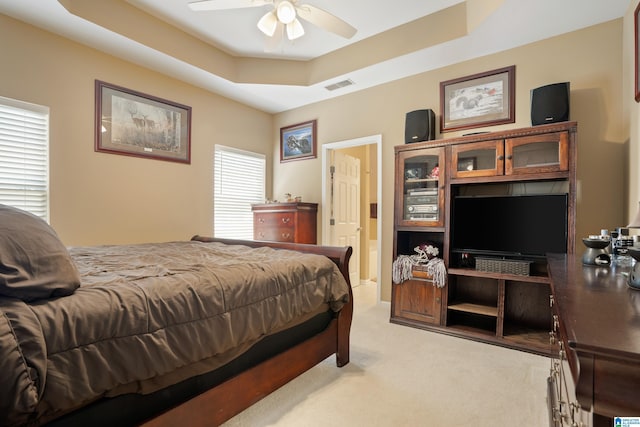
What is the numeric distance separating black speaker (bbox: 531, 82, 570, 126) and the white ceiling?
1.93 feet

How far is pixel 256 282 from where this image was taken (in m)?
1.61

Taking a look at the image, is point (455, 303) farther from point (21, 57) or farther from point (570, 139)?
point (21, 57)

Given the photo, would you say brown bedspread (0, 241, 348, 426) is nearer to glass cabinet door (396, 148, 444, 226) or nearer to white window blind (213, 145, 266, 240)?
glass cabinet door (396, 148, 444, 226)

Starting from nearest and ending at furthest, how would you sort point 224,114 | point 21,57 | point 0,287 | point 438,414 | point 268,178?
1. point 0,287
2. point 438,414
3. point 21,57
4. point 224,114
5. point 268,178

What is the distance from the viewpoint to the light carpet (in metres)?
1.67

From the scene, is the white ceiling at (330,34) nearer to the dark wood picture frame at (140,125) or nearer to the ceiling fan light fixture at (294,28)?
the dark wood picture frame at (140,125)

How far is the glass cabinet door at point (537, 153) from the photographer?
Result: 2.47 m

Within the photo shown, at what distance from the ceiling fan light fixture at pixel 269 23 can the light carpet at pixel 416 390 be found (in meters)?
2.70

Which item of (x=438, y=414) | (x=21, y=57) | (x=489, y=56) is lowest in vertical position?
(x=438, y=414)

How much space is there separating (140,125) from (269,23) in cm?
194

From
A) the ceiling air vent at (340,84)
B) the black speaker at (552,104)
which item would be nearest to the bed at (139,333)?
the black speaker at (552,104)

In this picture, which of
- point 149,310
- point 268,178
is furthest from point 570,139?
point 268,178

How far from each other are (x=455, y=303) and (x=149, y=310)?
9.19 ft

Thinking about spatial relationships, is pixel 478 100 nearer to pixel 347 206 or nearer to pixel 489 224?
pixel 489 224
